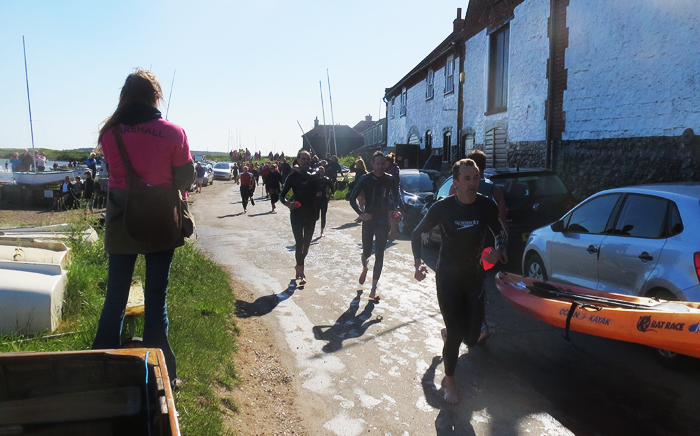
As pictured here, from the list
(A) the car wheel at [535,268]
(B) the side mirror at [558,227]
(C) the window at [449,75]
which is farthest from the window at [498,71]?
(B) the side mirror at [558,227]

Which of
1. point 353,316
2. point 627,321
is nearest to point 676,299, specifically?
point 627,321

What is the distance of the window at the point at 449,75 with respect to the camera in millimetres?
22781

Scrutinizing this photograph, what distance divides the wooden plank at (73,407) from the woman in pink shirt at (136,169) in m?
1.14

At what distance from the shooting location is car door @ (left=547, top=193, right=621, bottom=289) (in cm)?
594

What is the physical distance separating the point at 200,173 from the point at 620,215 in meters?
30.2

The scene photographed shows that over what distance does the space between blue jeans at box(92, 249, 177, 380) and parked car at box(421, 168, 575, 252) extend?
6700 mm

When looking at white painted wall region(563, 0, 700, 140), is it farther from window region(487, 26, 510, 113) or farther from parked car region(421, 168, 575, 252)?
window region(487, 26, 510, 113)

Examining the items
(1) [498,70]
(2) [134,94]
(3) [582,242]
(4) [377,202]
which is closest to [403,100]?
(1) [498,70]

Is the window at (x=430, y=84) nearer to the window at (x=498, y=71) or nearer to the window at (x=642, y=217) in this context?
the window at (x=498, y=71)

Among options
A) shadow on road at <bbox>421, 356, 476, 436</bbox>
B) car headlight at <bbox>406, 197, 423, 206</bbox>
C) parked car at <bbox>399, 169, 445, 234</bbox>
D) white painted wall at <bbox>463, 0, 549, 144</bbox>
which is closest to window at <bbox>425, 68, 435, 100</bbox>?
white painted wall at <bbox>463, 0, 549, 144</bbox>

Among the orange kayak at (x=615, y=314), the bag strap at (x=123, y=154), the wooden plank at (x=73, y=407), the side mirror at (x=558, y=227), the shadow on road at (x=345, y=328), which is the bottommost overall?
the shadow on road at (x=345, y=328)

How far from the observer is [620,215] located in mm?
5730

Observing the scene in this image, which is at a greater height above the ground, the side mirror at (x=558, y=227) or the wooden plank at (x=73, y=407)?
the side mirror at (x=558, y=227)

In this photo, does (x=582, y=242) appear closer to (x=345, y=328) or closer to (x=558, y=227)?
(x=558, y=227)
